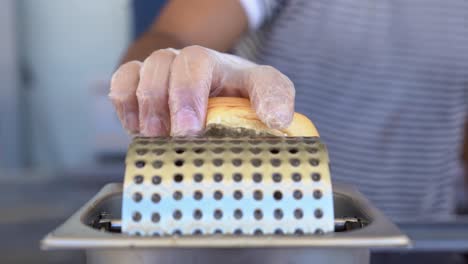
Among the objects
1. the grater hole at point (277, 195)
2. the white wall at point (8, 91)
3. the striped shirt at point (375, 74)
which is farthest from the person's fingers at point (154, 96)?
the white wall at point (8, 91)

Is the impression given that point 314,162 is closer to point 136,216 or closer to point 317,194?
point 317,194

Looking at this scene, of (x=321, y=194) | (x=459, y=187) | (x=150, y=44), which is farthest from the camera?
(x=459, y=187)

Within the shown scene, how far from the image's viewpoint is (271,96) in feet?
1.84

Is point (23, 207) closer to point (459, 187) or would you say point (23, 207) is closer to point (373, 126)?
point (373, 126)

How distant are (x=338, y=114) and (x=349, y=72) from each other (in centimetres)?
9

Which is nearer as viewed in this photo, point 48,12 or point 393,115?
point 393,115

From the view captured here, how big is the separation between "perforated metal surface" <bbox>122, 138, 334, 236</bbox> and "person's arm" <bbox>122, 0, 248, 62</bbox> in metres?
0.50

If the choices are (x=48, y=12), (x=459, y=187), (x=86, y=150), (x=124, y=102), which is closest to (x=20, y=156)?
(x=86, y=150)

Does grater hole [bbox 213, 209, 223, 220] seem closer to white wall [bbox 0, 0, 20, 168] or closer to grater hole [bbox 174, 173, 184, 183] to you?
grater hole [bbox 174, 173, 184, 183]

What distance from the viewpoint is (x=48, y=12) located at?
3.28 m

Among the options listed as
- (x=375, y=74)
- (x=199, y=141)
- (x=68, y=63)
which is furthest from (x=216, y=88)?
(x=68, y=63)

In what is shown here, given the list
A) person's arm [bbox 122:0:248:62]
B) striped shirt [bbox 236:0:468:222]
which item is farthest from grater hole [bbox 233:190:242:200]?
striped shirt [bbox 236:0:468:222]

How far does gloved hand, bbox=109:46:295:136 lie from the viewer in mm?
554

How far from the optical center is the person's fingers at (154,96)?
605 millimetres
